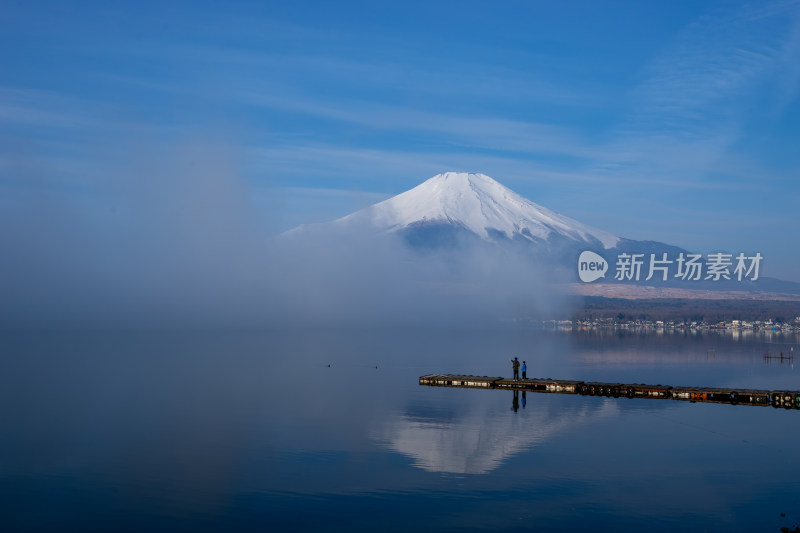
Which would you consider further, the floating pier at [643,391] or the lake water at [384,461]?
the floating pier at [643,391]

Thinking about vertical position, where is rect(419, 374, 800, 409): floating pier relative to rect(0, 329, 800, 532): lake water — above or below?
above

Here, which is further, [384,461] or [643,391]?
[643,391]

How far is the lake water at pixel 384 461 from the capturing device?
2441cm

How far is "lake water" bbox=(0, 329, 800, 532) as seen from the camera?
2441 cm

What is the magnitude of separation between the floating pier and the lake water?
103cm

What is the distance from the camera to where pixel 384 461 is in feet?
105

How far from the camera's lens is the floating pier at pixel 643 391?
4988cm

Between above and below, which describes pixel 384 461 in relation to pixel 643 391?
below

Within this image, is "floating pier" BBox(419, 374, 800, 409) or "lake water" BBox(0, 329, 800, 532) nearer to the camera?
"lake water" BBox(0, 329, 800, 532)

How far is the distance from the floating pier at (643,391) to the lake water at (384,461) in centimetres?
103

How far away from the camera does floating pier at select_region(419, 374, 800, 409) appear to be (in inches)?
1964

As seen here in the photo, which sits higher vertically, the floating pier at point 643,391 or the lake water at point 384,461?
the floating pier at point 643,391

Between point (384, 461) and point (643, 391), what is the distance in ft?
91.9

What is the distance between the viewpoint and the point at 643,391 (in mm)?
52969
